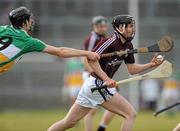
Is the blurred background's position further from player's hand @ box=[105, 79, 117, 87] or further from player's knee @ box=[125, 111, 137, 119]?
player's hand @ box=[105, 79, 117, 87]

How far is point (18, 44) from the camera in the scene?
36.8 ft

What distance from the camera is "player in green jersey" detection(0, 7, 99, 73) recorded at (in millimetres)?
11211

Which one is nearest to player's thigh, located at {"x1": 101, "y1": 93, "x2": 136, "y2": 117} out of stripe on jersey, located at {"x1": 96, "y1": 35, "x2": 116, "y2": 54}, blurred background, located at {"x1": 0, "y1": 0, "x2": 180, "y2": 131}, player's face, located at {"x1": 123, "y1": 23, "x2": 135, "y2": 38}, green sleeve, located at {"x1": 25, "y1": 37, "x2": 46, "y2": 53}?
stripe on jersey, located at {"x1": 96, "y1": 35, "x2": 116, "y2": 54}

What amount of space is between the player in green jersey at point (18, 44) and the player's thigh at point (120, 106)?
4.17 ft

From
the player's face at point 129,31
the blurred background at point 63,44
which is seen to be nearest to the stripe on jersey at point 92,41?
the player's face at point 129,31

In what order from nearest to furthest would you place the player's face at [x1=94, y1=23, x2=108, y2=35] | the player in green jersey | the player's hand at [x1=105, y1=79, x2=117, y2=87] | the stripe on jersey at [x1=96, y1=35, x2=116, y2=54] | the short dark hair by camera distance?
the player in green jersey, the short dark hair, the player's hand at [x1=105, y1=79, x2=117, y2=87], the stripe on jersey at [x1=96, y1=35, x2=116, y2=54], the player's face at [x1=94, y1=23, x2=108, y2=35]

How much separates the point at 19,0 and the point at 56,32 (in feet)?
5.91

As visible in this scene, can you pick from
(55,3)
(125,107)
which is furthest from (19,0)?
(125,107)

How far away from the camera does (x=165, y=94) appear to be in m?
26.9

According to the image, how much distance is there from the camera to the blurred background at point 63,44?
92.7ft

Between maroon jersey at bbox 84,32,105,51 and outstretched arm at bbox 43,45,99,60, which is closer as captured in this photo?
outstretched arm at bbox 43,45,99,60

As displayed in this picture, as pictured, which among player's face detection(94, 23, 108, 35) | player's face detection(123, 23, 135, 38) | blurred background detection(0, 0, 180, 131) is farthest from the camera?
blurred background detection(0, 0, 180, 131)

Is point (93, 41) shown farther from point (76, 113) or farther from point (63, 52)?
point (63, 52)

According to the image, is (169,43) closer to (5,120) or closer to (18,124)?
(18,124)
